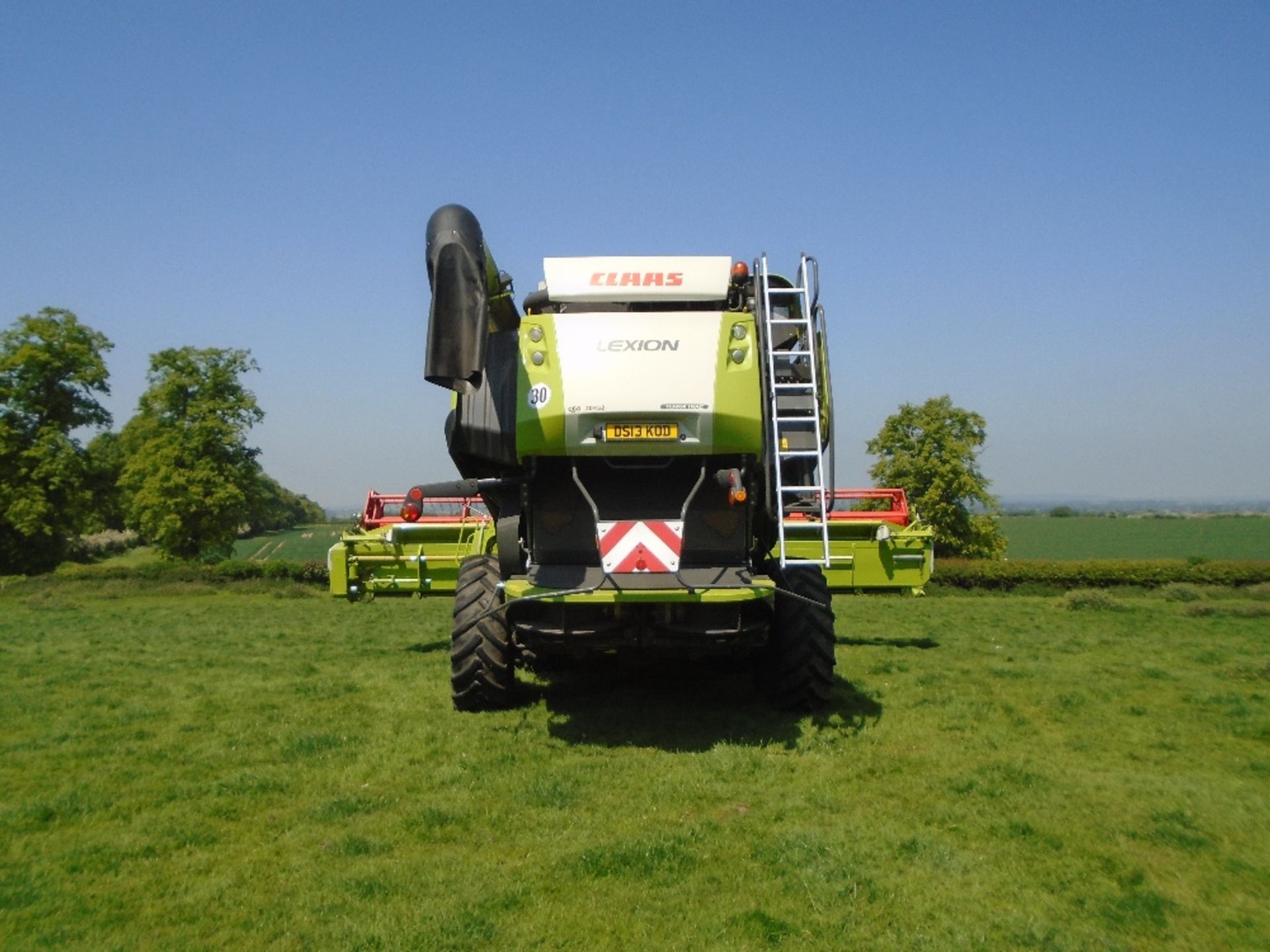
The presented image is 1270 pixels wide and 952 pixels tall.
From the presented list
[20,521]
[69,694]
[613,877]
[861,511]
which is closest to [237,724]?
[69,694]

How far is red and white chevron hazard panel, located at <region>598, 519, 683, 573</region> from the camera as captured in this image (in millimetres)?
7234

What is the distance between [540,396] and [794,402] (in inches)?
76.5

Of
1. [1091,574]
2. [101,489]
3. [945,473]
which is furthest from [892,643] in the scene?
[101,489]

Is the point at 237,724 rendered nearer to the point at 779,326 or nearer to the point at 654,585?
the point at 654,585

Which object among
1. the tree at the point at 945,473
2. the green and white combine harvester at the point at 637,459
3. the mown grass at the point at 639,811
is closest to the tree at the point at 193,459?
the tree at the point at 945,473

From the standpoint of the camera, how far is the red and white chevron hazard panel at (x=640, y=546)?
7.23m

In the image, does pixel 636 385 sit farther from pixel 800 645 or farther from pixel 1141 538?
pixel 1141 538

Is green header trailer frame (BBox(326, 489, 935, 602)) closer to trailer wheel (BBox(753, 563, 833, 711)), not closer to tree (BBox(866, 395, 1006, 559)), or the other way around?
trailer wheel (BBox(753, 563, 833, 711))

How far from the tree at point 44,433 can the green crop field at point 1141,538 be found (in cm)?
3990

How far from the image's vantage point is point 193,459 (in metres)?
43.3

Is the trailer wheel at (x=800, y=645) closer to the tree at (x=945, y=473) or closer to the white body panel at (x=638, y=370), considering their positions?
the white body panel at (x=638, y=370)

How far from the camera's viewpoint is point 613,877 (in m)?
4.63

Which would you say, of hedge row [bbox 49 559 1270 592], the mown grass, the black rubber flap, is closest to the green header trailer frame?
the mown grass

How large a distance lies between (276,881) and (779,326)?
17.6 feet
